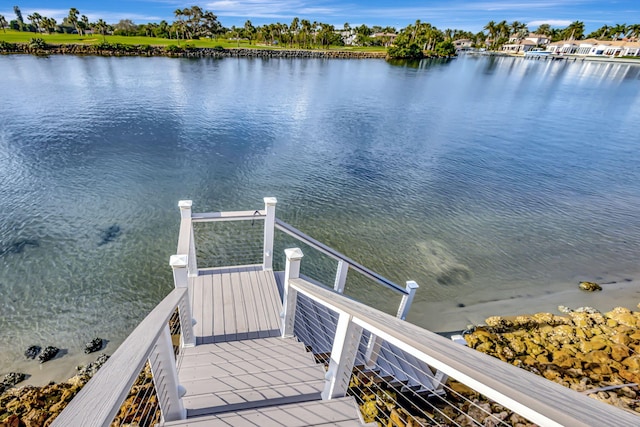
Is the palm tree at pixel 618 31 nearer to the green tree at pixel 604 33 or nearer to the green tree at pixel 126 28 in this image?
the green tree at pixel 604 33

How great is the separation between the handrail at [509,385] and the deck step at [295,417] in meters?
1.17

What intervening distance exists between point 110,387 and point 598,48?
146998mm

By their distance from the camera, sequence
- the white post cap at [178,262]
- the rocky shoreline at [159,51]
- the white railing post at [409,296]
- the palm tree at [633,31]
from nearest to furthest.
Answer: the white post cap at [178,262] → the white railing post at [409,296] → the rocky shoreline at [159,51] → the palm tree at [633,31]

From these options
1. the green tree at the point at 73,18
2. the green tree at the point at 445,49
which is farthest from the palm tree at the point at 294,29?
the green tree at the point at 73,18

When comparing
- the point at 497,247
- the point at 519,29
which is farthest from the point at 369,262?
the point at 519,29

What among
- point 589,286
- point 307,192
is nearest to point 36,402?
point 307,192

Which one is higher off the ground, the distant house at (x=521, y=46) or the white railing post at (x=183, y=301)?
the distant house at (x=521, y=46)

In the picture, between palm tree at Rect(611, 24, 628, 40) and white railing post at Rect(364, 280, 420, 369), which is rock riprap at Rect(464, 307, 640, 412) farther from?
palm tree at Rect(611, 24, 628, 40)

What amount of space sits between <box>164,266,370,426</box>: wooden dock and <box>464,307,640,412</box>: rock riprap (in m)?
5.08

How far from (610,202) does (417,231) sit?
11186 mm

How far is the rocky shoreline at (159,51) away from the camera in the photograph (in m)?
58.1

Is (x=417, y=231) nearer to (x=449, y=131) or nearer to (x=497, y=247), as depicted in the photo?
(x=497, y=247)

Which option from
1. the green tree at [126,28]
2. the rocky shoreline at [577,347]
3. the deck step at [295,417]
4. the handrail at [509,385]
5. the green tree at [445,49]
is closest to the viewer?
the handrail at [509,385]

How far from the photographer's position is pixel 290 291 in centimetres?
376
